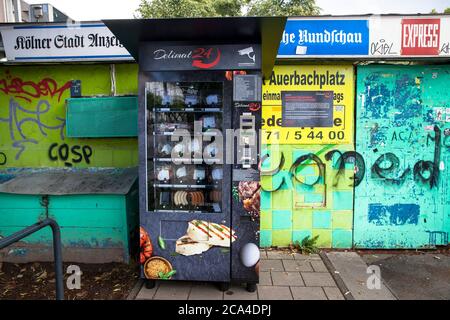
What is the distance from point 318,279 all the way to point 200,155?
76.0 inches

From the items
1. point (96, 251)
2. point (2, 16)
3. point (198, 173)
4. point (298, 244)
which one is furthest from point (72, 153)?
point (2, 16)

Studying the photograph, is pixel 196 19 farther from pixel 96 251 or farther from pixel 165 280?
pixel 96 251

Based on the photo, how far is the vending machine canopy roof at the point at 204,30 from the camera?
2.78 metres

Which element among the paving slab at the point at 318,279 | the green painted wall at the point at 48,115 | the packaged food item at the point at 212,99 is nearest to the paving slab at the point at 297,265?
the paving slab at the point at 318,279

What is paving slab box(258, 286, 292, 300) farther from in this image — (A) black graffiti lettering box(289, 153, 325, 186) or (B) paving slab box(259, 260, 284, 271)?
(A) black graffiti lettering box(289, 153, 325, 186)

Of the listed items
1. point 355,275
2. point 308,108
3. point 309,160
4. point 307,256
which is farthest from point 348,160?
point 355,275

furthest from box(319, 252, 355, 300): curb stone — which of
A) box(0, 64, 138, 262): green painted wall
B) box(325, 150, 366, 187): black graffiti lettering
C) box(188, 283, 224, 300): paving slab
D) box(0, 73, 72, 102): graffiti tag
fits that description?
box(0, 73, 72, 102): graffiti tag

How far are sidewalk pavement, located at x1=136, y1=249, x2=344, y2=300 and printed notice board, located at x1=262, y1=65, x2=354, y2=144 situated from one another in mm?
1676

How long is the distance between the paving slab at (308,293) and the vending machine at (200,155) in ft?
1.46

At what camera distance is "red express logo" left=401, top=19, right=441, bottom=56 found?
425 centimetres

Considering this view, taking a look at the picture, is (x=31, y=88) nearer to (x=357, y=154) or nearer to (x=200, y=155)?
(x=200, y=155)

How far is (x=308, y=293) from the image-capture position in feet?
11.6

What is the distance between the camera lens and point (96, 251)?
4.23 metres
